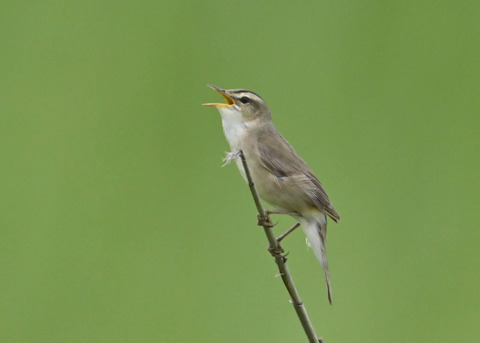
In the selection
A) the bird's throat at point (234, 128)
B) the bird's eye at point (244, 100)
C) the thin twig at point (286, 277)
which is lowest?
the thin twig at point (286, 277)

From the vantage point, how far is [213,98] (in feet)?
7.81

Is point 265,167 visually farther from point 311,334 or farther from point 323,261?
point 311,334

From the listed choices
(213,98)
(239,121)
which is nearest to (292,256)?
(213,98)

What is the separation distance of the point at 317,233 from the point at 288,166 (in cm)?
15

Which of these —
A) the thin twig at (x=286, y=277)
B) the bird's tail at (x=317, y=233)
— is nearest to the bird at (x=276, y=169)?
the bird's tail at (x=317, y=233)

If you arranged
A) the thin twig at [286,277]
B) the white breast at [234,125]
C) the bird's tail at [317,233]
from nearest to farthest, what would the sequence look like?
the thin twig at [286,277], the bird's tail at [317,233], the white breast at [234,125]

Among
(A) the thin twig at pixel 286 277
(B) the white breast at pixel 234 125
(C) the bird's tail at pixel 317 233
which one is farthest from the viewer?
(B) the white breast at pixel 234 125

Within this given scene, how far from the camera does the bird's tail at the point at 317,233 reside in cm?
118

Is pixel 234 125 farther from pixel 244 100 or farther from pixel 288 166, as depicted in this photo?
pixel 288 166

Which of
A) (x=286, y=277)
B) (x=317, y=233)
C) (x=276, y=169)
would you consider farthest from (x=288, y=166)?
(x=286, y=277)

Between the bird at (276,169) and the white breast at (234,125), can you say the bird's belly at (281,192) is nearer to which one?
the bird at (276,169)

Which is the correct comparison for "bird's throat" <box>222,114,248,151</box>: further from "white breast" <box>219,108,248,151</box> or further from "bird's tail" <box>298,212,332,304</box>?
"bird's tail" <box>298,212,332,304</box>

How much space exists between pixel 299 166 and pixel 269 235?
47 centimetres

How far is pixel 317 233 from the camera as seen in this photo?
1.19 meters
